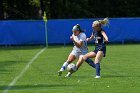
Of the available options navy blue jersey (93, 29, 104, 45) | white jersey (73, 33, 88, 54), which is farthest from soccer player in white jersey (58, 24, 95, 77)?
navy blue jersey (93, 29, 104, 45)

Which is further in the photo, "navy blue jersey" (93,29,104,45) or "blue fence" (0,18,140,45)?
"blue fence" (0,18,140,45)

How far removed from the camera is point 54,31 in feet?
137

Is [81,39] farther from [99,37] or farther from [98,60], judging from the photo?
[98,60]

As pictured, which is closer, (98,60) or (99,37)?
(98,60)

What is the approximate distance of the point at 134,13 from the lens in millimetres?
55656

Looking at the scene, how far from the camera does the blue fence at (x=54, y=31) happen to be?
1626 inches

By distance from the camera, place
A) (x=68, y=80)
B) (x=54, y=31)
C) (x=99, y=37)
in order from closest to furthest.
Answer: (x=68, y=80)
(x=99, y=37)
(x=54, y=31)

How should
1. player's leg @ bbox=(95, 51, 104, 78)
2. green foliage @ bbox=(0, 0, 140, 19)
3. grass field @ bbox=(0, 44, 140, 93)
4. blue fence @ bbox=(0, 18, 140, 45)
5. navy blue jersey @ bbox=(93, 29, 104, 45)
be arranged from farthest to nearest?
green foliage @ bbox=(0, 0, 140, 19) → blue fence @ bbox=(0, 18, 140, 45) → navy blue jersey @ bbox=(93, 29, 104, 45) → player's leg @ bbox=(95, 51, 104, 78) → grass field @ bbox=(0, 44, 140, 93)

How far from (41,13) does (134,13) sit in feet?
32.3

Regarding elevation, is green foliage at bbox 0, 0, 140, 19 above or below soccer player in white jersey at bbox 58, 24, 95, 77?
below

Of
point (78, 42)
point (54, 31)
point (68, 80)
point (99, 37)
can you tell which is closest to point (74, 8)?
point (54, 31)

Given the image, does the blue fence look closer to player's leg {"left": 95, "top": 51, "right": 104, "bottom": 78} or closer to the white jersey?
the white jersey

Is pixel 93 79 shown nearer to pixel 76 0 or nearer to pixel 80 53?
pixel 80 53

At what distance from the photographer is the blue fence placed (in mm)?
41312
